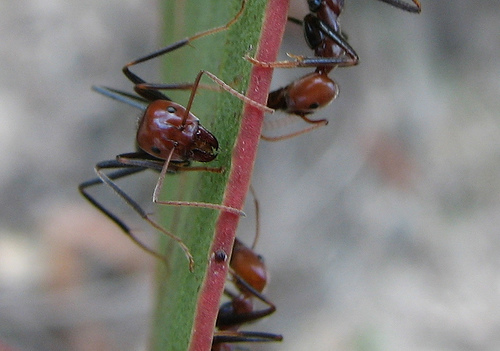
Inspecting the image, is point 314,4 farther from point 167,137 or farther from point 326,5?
point 167,137

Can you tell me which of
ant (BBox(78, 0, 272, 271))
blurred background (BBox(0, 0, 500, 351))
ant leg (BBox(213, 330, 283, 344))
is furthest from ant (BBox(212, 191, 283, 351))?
blurred background (BBox(0, 0, 500, 351))

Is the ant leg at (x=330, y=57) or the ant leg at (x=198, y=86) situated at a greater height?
the ant leg at (x=330, y=57)

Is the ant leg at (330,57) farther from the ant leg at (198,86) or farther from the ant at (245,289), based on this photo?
the ant at (245,289)

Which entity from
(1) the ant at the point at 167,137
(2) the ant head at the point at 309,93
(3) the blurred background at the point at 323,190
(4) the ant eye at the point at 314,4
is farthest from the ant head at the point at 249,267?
(3) the blurred background at the point at 323,190

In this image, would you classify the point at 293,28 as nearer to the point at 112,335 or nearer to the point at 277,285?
the point at 277,285

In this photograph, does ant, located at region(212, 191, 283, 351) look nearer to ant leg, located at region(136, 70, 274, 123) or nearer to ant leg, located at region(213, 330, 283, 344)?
ant leg, located at region(213, 330, 283, 344)

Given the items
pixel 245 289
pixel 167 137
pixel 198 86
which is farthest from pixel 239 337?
pixel 198 86

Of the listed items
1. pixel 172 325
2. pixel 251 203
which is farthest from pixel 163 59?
pixel 251 203
